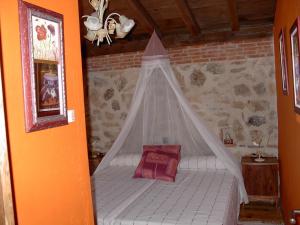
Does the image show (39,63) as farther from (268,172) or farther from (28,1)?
(268,172)

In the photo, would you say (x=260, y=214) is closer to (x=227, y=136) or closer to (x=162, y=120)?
(x=227, y=136)

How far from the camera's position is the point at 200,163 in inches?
179

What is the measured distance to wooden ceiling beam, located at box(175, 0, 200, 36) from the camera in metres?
4.14

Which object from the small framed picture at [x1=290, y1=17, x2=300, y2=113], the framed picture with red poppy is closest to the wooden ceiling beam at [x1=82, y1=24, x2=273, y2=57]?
the small framed picture at [x1=290, y1=17, x2=300, y2=113]

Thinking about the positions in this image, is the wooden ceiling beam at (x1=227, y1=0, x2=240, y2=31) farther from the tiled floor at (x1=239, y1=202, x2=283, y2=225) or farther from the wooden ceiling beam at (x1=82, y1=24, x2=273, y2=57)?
the tiled floor at (x1=239, y1=202, x2=283, y2=225)

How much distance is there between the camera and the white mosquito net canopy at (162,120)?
4320mm

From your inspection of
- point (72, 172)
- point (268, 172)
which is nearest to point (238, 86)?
point (268, 172)

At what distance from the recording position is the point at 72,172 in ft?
5.76

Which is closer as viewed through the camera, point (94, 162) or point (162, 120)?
point (162, 120)

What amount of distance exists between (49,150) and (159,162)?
2924 millimetres

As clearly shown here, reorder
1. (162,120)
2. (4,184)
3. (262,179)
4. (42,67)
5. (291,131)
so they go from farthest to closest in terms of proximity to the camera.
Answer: (162,120) → (262,179) → (291,131) → (42,67) → (4,184)

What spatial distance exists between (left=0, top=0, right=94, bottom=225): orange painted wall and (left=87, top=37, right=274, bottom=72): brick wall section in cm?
363

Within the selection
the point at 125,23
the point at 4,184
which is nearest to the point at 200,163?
the point at 125,23

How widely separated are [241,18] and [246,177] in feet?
7.81
